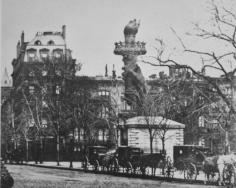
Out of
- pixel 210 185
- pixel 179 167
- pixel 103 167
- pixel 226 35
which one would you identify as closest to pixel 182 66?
pixel 226 35

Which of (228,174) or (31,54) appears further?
(31,54)

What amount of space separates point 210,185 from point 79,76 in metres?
30.8

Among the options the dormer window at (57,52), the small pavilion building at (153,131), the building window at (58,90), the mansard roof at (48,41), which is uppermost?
the mansard roof at (48,41)

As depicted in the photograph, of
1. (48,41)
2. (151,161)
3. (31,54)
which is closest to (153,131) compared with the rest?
(151,161)

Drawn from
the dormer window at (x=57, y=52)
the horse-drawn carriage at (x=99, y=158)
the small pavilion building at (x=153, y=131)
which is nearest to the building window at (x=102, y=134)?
the dormer window at (x=57, y=52)

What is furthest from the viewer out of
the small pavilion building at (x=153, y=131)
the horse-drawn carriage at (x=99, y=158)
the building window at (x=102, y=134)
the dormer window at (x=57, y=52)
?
the building window at (x=102, y=134)

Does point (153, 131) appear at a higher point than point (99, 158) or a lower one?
higher

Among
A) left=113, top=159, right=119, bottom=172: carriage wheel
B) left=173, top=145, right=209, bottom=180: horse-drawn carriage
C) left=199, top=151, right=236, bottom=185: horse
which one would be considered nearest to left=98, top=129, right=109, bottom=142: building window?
left=173, top=145, right=209, bottom=180: horse-drawn carriage

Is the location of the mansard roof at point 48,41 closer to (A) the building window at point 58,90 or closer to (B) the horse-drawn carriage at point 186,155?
(A) the building window at point 58,90

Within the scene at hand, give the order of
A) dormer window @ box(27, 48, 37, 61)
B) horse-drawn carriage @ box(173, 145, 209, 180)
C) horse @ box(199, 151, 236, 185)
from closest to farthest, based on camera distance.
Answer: horse @ box(199, 151, 236, 185) → horse-drawn carriage @ box(173, 145, 209, 180) → dormer window @ box(27, 48, 37, 61)

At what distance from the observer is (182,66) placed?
1861 centimetres

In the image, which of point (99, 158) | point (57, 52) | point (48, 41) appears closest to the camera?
point (99, 158)

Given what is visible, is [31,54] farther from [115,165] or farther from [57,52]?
[115,165]

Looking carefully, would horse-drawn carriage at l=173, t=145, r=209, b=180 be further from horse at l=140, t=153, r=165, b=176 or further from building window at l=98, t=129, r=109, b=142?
building window at l=98, t=129, r=109, b=142
